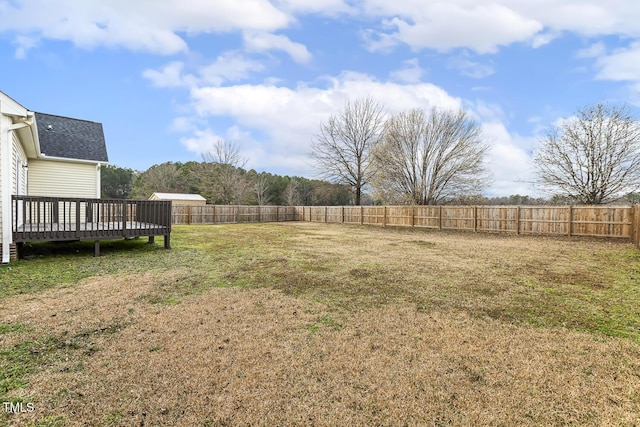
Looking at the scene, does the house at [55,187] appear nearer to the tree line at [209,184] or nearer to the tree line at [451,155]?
the tree line at [451,155]

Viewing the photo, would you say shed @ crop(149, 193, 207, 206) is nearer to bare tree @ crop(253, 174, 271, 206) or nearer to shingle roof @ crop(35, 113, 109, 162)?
bare tree @ crop(253, 174, 271, 206)

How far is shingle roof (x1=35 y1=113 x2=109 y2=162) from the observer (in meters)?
10.8

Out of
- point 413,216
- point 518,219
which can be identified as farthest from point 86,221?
point 518,219

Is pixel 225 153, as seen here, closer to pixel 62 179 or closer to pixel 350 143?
pixel 350 143

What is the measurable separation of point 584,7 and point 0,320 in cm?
1319

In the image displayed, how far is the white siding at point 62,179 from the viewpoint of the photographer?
1048 cm

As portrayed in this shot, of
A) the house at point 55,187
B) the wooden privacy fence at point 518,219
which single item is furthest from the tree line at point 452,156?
the house at point 55,187

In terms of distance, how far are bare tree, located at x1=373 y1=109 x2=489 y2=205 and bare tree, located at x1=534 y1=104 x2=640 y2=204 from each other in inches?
136

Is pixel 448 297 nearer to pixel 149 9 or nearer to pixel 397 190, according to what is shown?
pixel 149 9

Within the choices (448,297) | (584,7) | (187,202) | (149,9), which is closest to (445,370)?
(448,297)

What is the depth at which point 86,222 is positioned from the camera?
7.59m

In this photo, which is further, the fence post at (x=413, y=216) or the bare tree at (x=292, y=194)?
the bare tree at (x=292, y=194)

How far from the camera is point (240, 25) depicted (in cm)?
1059

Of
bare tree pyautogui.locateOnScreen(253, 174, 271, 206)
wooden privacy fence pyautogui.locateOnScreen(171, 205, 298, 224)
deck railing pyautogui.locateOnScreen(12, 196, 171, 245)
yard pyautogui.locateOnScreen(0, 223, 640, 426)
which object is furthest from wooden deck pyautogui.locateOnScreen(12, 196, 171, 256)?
bare tree pyautogui.locateOnScreen(253, 174, 271, 206)
